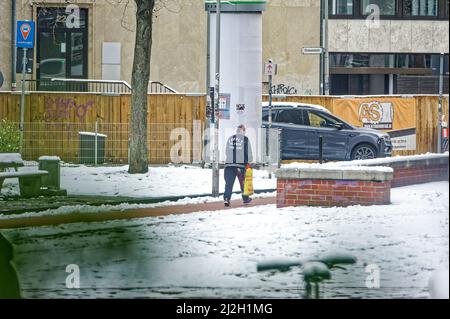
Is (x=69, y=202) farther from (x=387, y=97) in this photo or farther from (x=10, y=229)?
(x=387, y=97)

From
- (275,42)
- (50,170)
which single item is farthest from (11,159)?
(275,42)

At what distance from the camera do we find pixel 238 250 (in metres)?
11.9

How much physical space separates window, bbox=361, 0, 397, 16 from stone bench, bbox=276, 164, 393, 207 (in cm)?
2764

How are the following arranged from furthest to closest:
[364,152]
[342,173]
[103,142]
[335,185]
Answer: [103,142]
[364,152]
[335,185]
[342,173]

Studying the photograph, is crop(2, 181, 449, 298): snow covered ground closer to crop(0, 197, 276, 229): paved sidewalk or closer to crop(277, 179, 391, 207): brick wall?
crop(277, 179, 391, 207): brick wall

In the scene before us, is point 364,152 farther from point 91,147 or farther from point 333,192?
point 333,192

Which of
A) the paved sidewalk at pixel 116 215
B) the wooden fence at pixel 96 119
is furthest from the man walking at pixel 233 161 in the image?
the wooden fence at pixel 96 119

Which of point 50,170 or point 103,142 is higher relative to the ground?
point 103,142

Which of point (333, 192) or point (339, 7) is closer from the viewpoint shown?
point (333, 192)

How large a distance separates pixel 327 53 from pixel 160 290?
32949 mm

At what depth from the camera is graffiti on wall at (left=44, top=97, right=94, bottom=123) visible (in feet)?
109

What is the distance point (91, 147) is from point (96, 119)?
2000 mm

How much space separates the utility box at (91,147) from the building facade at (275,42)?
708 centimetres

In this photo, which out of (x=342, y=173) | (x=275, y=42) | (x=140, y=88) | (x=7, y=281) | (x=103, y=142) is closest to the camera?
(x=7, y=281)
